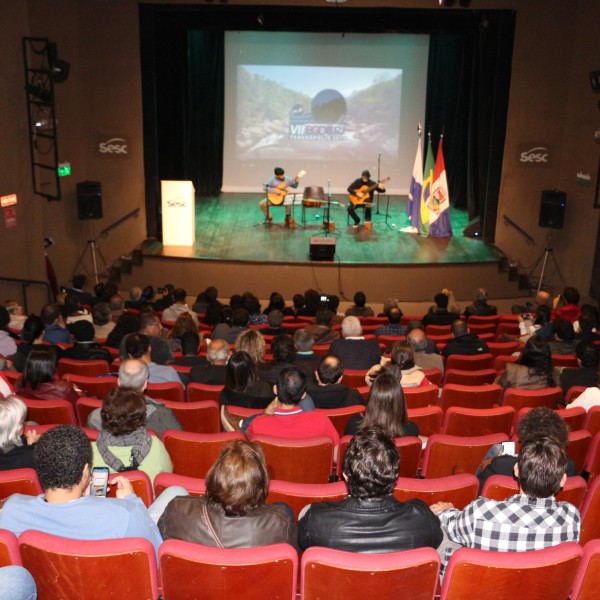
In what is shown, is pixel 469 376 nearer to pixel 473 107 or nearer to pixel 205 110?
pixel 473 107

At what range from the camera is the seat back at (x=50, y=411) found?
181 inches

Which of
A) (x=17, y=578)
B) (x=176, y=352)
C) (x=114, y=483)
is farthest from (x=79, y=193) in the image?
(x=17, y=578)

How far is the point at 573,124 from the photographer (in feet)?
41.5

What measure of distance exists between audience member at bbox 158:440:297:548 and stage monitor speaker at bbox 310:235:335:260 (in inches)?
365

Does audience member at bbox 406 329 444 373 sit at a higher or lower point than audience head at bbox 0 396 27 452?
lower

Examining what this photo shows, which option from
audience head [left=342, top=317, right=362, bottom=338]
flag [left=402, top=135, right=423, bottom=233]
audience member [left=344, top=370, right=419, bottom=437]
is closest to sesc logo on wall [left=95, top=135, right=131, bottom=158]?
flag [left=402, top=135, right=423, bottom=233]

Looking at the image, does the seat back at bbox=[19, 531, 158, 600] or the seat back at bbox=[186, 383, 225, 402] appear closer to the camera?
Result: the seat back at bbox=[19, 531, 158, 600]

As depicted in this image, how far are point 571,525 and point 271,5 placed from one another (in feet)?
36.2

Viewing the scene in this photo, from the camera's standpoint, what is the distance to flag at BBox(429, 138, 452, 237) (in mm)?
13391

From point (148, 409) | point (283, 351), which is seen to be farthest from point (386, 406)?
point (283, 351)

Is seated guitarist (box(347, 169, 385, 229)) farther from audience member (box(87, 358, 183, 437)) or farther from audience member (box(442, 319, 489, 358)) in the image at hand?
audience member (box(87, 358, 183, 437))

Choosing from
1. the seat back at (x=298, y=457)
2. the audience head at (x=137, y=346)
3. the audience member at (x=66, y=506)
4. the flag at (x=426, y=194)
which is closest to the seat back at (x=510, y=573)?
the audience member at (x=66, y=506)

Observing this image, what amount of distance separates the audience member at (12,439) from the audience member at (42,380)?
121 centimetres

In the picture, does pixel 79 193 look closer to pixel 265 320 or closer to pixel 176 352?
pixel 265 320
